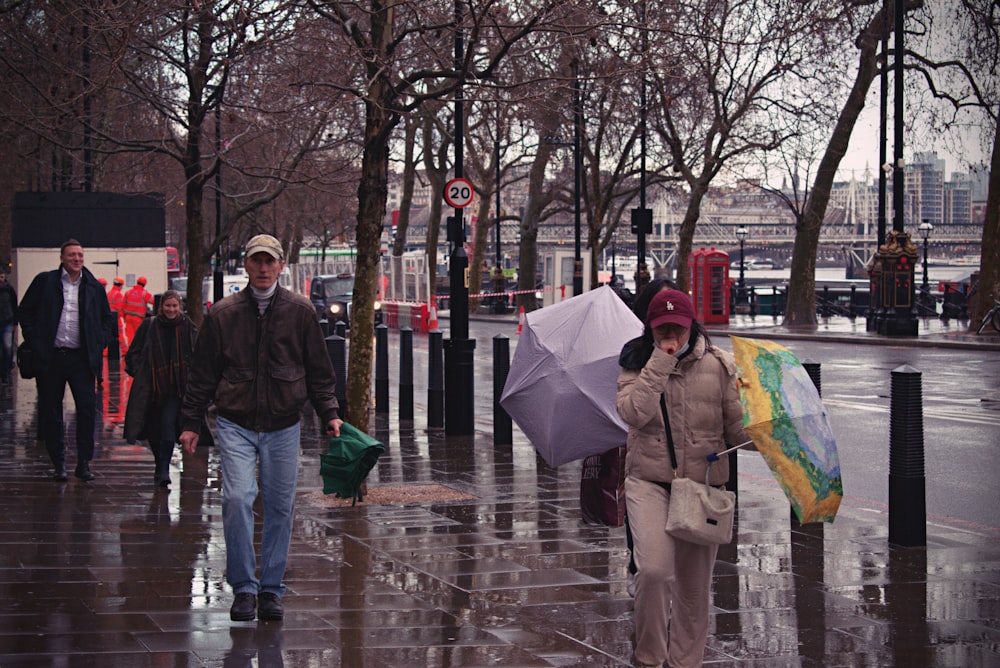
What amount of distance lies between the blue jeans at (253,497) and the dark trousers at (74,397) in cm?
450

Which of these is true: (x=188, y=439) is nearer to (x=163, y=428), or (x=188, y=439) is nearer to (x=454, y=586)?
(x=454, y=586)

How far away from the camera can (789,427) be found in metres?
5.43

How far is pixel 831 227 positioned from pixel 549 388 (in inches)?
6269

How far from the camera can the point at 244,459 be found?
250 inches

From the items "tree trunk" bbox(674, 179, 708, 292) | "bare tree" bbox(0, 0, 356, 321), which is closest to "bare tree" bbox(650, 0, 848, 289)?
"tree trunk" bbox(674, 179, 708, 292)

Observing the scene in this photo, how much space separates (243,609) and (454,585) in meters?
1.31

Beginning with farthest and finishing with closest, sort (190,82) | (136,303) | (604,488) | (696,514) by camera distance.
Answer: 1. (136,303)
2. (190,82)
3. (604,488)
4. (696,514)

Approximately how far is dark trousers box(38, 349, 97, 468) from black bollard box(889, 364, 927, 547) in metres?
6.18

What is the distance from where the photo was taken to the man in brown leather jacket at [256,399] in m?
6.33

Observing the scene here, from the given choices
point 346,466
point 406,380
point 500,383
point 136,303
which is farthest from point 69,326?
point 136,303

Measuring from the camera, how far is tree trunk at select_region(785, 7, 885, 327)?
37406 millimetres

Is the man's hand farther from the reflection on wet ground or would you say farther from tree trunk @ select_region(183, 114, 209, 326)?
tree trunk @ select_region(183, 114, 209, 326)

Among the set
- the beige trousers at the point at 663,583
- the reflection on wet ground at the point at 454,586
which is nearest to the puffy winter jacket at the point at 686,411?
the beige trousers at the point at 663,583

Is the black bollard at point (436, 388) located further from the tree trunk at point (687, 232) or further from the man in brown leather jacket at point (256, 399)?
the tree trunk at point (687, 232)
